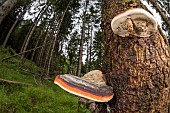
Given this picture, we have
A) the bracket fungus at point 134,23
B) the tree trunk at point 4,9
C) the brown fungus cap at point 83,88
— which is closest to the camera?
the brown fungus cap at point 83,88

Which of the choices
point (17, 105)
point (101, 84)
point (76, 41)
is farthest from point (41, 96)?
point (76, 41)

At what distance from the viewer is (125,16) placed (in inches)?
52.6

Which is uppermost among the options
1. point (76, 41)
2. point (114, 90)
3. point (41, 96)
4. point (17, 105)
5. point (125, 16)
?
point (125, 16)

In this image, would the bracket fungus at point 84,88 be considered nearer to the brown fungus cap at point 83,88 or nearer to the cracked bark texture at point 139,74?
the brown fungus cap at point 83,88

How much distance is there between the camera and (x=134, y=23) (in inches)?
53.9

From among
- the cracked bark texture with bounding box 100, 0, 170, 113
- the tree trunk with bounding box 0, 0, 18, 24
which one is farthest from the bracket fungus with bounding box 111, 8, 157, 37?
the tree trunk with bounding box 0, 0, 18, 24

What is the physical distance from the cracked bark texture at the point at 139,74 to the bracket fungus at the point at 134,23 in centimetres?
5

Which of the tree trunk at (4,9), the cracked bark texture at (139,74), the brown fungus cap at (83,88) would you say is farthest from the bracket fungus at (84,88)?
the tree trunk at (4,9)

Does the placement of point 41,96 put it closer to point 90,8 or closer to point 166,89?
point 166,89

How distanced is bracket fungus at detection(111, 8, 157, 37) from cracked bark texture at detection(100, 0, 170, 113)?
0.05 meters

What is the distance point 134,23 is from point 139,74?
0.34 m

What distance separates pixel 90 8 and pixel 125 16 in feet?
44.3

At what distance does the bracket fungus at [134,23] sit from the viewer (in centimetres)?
132

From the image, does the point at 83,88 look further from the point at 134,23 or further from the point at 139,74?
the point at 134,23
